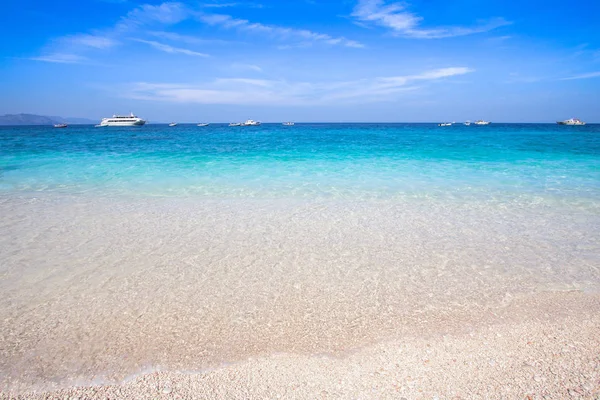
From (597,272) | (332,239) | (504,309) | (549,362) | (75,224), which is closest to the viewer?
(549,362)

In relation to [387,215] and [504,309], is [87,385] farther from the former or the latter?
[387,215]

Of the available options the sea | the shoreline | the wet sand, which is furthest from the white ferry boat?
the shoreline

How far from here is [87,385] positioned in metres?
2.52

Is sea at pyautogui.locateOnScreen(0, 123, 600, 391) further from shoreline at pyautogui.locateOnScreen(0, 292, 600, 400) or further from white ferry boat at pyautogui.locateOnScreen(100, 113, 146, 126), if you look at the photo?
white ferry boat at pyautogui.locateOnScreen(100, 113, 146, 126)

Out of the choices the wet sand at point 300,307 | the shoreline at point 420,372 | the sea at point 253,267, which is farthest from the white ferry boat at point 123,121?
the shoreline at point 420,372

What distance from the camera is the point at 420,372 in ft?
8.68

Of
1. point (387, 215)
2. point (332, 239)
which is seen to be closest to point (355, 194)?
point (387, 215)

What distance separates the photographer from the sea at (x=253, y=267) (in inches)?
118

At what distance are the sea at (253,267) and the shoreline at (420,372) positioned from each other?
12 centimetres

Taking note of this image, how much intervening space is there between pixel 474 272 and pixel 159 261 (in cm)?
447

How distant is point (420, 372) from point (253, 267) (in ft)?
8.50

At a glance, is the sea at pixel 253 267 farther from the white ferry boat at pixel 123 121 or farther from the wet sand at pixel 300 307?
the white ferry boat at pixel 123 121

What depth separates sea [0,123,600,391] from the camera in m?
3.00

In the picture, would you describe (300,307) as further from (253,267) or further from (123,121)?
(123,121)
